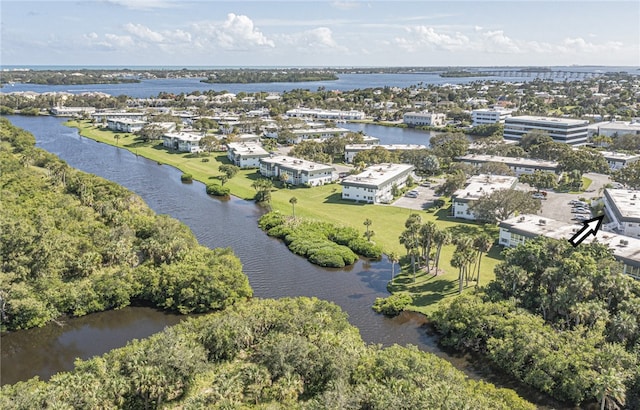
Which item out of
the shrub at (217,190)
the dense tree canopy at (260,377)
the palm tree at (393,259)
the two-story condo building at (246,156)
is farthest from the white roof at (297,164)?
the dense tree canopy at (260,377)

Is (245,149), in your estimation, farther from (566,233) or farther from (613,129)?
(613,129)

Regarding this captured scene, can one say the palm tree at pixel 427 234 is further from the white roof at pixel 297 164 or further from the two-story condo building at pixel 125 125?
the two-story condo building at pixel 125 125

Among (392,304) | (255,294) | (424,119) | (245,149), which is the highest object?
(424,119)

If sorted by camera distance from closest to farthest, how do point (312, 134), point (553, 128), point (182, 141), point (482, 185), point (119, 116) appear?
point (482, 185)
point (182, 141)
point (553, 128)
point (312, 134)
point (119, 116)

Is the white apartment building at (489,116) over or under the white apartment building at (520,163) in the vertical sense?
over

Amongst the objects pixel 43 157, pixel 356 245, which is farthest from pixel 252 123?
pixel 356 245

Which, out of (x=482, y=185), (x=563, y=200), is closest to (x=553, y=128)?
(x=563, y=200)

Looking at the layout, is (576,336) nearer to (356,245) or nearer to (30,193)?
(356,245)
